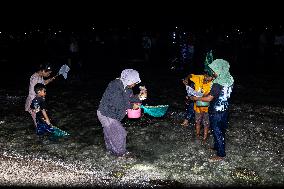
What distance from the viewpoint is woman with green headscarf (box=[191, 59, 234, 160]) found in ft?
18.7

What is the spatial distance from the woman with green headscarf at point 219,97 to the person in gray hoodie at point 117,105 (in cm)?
122

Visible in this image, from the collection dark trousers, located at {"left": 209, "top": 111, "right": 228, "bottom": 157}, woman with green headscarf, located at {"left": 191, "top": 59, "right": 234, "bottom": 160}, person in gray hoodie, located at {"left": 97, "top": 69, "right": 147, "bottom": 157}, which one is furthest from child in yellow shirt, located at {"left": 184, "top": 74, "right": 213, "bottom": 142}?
person in gray hoodie, located at {"left": 97, "top": 69, "right": 147, "bottom": 157}

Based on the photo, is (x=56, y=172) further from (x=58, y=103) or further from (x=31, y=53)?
(x=31, y=53)

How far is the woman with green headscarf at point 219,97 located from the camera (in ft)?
18.7

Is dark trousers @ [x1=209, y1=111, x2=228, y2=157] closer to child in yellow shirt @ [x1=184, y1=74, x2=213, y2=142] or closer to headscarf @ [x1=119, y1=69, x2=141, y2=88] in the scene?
child in yellow shirt @ [x1=184, y1=74, x2=213, y2=142]

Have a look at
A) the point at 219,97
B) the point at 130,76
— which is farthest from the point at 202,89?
the point at 130,76

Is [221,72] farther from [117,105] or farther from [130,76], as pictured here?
[117,105]

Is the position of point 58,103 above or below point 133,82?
below

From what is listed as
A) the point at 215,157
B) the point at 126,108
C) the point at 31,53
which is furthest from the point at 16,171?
the point at 31,53

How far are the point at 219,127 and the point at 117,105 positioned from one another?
6.15 feet

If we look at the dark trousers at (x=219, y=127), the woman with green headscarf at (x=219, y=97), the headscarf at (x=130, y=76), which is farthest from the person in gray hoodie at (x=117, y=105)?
the dark trousers at (x=219, y=127)

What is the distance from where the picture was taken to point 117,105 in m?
6.14

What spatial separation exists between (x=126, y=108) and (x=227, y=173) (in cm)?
212

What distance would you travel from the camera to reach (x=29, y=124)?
27.2 feet
